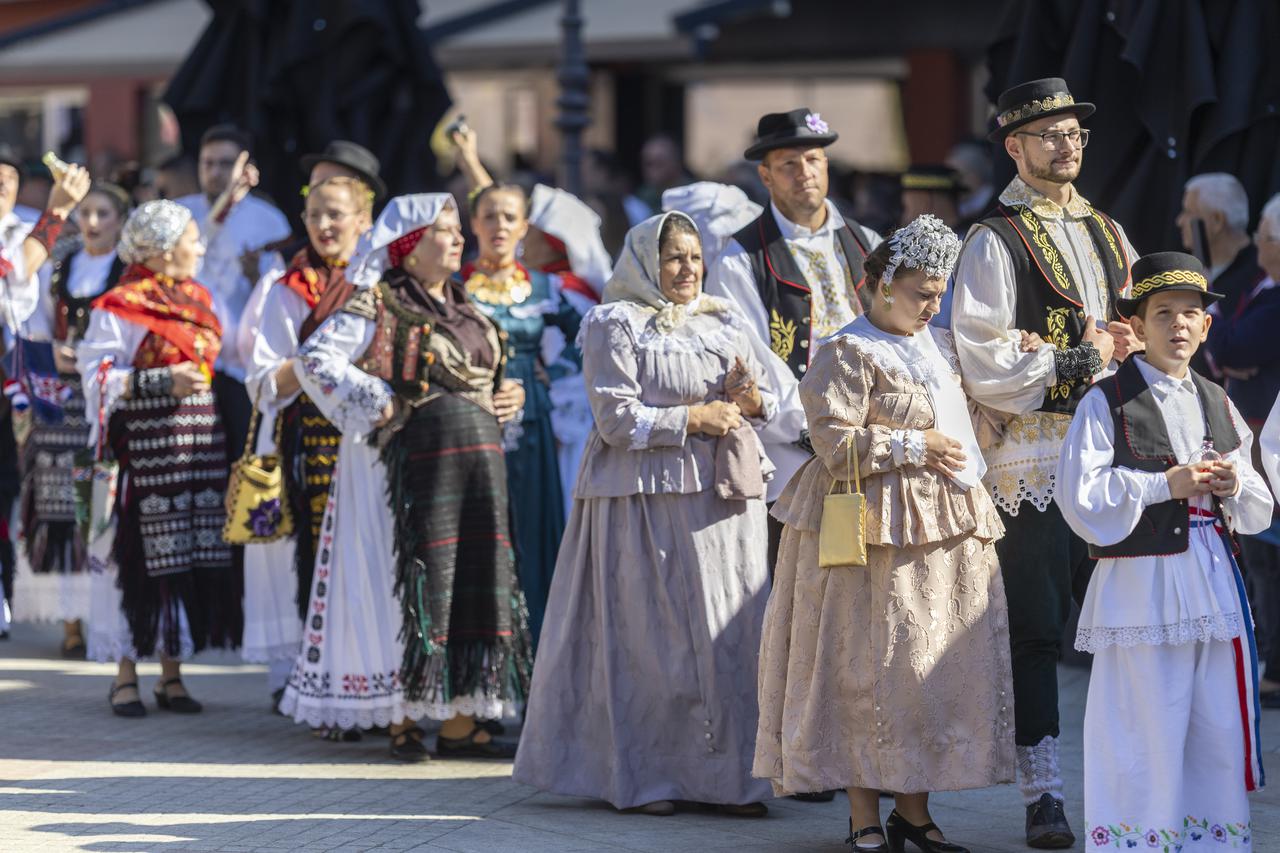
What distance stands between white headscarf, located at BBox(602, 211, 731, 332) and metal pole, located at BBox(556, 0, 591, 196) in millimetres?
5772

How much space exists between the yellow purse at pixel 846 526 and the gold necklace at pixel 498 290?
2.77 metres

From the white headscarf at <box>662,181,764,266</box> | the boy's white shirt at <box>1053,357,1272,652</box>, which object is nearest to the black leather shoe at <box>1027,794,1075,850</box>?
the boy's white shirt at <box>1053,357,1272,652</box>

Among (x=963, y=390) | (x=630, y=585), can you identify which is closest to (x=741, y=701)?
(x=630, y=585)

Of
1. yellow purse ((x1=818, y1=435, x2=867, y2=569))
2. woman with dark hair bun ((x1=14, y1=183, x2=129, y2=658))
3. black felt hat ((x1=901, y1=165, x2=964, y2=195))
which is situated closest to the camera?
yellow purse ((x1=818, y1=435, x2=867, y2=569))

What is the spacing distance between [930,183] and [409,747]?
426 centimetres

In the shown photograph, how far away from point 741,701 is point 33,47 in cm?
1701

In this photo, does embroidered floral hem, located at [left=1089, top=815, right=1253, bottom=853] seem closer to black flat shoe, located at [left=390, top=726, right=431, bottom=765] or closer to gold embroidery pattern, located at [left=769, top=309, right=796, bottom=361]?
gold embroidery pattern, located at [left=769, top=309, right=796, bottom=361]

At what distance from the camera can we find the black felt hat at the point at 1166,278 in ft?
18.8

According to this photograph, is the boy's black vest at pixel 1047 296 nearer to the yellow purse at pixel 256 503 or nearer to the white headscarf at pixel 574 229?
the white headscarf at pixel 574 229

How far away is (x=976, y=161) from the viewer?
11930 millimetres

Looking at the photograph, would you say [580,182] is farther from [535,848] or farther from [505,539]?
[535,848]

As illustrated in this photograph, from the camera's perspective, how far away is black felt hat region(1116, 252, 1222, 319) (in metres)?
5.73

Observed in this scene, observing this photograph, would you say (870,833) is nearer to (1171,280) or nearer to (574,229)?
(1171,280)

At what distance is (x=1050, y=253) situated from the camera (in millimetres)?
6504
